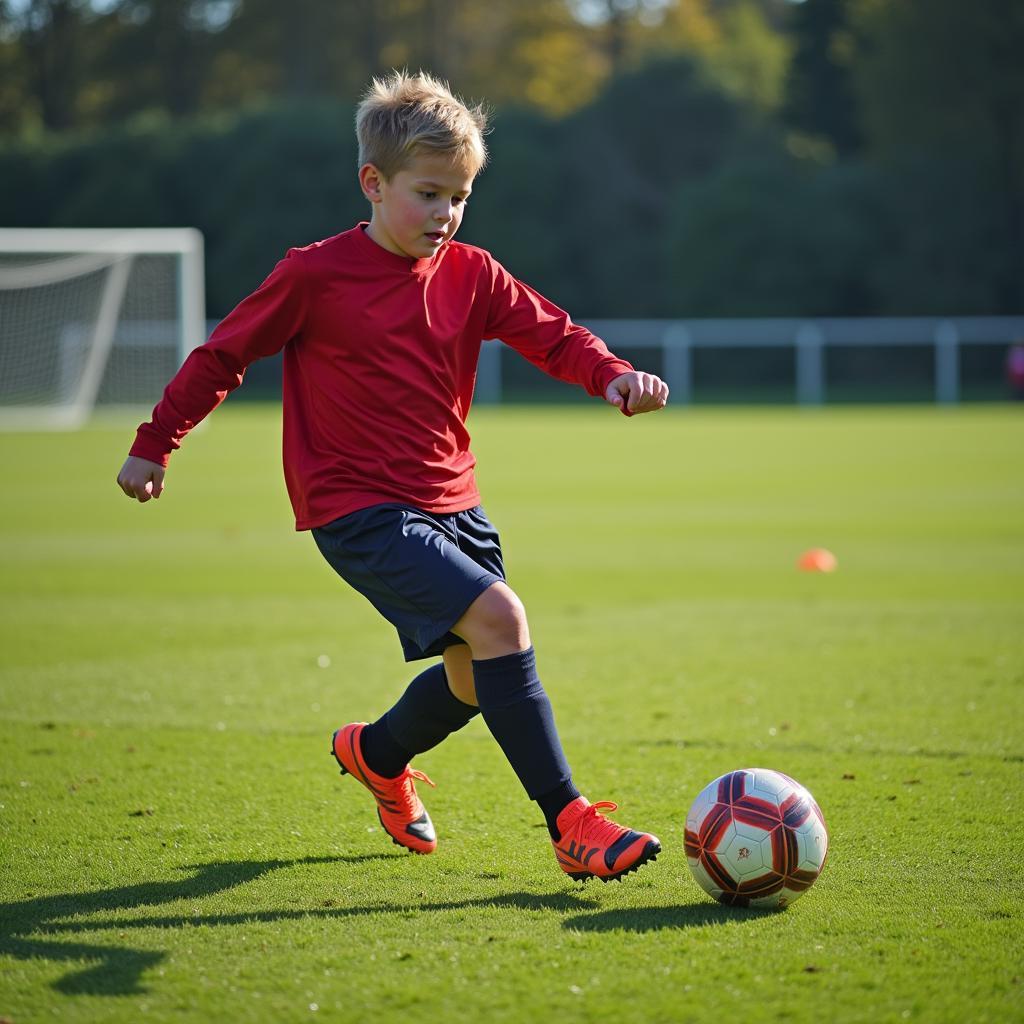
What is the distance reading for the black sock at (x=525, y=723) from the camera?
3938 mm

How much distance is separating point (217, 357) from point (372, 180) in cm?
62

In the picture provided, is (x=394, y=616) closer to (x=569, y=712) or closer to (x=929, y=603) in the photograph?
(x=569, y=712)

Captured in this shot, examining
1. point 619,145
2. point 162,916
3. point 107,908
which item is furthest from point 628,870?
point 619,145

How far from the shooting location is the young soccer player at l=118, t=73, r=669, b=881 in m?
3.93

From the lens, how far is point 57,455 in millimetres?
21703

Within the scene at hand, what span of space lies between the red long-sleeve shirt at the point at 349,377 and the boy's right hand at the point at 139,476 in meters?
0.02

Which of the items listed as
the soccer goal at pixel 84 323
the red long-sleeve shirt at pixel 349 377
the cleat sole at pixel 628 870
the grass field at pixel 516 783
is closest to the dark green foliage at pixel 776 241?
the soccer goal at pixel 84 323

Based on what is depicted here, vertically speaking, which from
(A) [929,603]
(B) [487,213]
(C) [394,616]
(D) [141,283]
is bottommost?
(A) [929,603]

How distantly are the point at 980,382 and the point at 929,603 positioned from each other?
30705 millimetres

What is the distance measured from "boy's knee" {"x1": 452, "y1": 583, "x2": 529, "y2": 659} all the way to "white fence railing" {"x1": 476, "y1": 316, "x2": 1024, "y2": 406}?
3362cm

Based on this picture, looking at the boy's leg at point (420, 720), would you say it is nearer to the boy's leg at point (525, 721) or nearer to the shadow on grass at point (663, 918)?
the boy's leg at point (525, 721)

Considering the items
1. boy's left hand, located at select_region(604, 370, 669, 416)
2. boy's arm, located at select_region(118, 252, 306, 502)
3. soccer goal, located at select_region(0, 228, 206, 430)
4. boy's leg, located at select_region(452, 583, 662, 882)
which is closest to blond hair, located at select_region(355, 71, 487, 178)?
boy's arm, located at select_region(118, 252, 306, 502)

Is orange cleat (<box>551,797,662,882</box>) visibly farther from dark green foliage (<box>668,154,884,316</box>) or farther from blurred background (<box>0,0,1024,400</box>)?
dark green foliage (<box>668,154,884,316</box>)

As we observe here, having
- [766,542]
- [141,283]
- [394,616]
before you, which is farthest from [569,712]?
[141,283]
